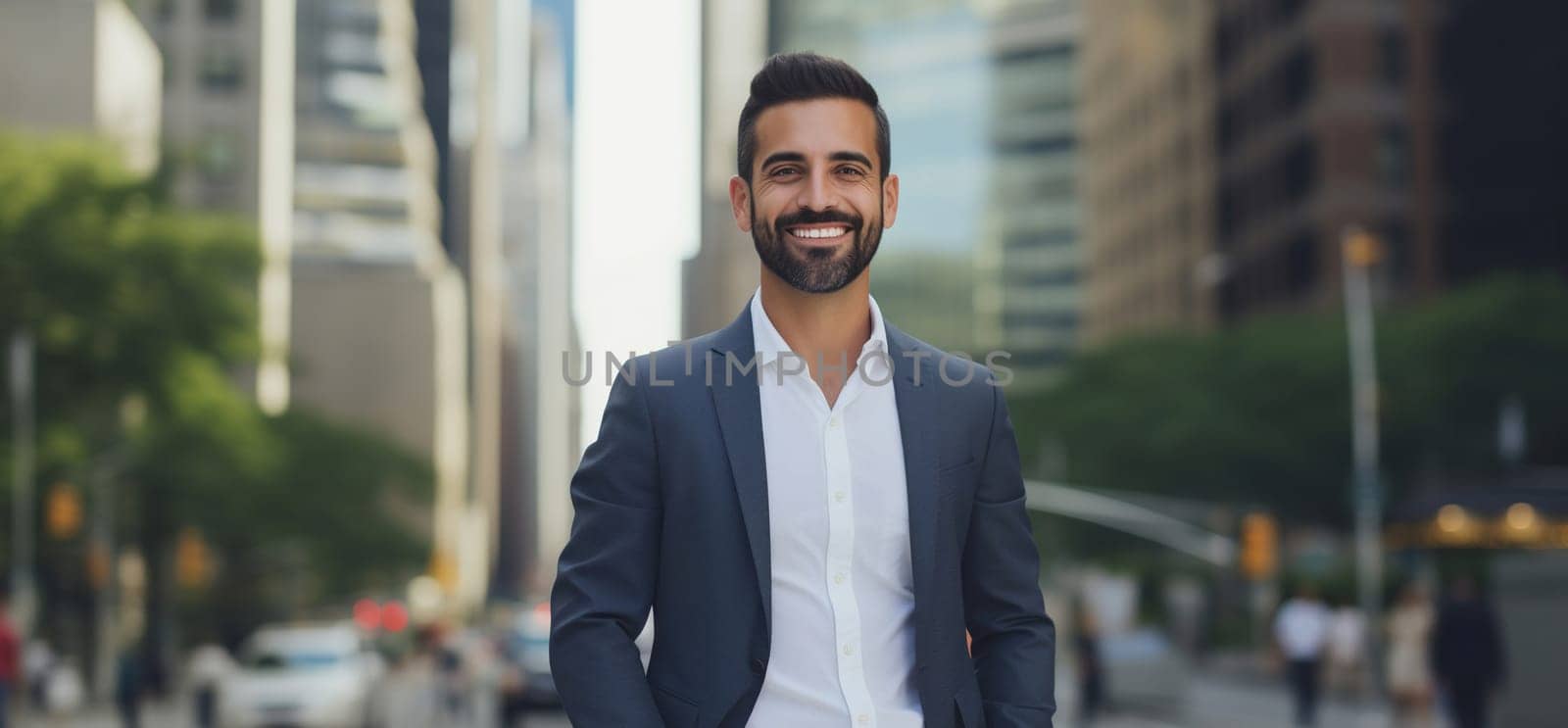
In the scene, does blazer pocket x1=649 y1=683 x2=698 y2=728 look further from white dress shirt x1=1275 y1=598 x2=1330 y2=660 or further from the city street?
the city street

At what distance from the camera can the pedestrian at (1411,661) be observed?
23156mm

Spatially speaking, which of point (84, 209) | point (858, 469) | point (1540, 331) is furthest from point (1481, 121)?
point (858, 469)

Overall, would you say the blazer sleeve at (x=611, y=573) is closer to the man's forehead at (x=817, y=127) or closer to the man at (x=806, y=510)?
the man at (x=806, y=510)

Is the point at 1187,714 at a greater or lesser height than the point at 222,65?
lesser

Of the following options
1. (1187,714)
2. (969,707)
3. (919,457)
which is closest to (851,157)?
(919,457)

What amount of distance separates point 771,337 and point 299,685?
89.6ft

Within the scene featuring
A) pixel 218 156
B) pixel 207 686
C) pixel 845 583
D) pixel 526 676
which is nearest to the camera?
pixel 845 583

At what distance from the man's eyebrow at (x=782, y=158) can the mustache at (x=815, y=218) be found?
0.09 m

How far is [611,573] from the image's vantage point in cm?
334

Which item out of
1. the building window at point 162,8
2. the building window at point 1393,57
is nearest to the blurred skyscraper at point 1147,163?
the building window at point 1393,57

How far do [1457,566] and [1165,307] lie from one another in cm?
6874

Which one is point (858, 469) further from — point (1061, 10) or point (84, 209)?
point (1061, 10)

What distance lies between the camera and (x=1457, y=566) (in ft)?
120

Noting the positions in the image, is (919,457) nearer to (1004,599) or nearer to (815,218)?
(1004,599)
